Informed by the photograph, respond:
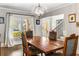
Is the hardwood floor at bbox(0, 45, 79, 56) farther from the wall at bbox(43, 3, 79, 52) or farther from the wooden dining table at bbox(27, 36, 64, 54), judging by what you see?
the wall at bbox(43, 3, 79, 52)

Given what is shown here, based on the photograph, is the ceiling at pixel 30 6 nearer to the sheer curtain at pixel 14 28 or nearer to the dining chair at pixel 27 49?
the sheer curtain at pixel 14 28

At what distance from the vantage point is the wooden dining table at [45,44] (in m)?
1.50

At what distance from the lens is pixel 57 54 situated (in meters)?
1.54

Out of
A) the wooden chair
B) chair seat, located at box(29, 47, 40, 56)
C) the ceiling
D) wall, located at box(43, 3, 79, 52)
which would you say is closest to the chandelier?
the ceiling

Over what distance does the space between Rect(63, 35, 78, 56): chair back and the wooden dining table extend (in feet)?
0.28

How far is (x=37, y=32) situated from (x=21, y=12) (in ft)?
1.28

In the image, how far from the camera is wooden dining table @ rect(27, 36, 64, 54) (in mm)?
1497

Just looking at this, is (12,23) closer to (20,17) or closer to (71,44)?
(20,17)

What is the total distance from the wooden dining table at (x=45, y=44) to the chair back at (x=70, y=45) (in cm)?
8

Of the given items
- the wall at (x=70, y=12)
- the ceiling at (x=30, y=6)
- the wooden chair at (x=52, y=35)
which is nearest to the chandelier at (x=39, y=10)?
the ceiling at (x=30, y=6)

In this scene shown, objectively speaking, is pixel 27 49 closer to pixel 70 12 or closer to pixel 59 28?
pixel 59 28

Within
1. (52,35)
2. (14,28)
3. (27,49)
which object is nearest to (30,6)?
(14,28)

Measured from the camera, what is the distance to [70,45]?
158 centimetres

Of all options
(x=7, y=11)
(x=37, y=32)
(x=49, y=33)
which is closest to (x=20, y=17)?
(x=7, y=11)
